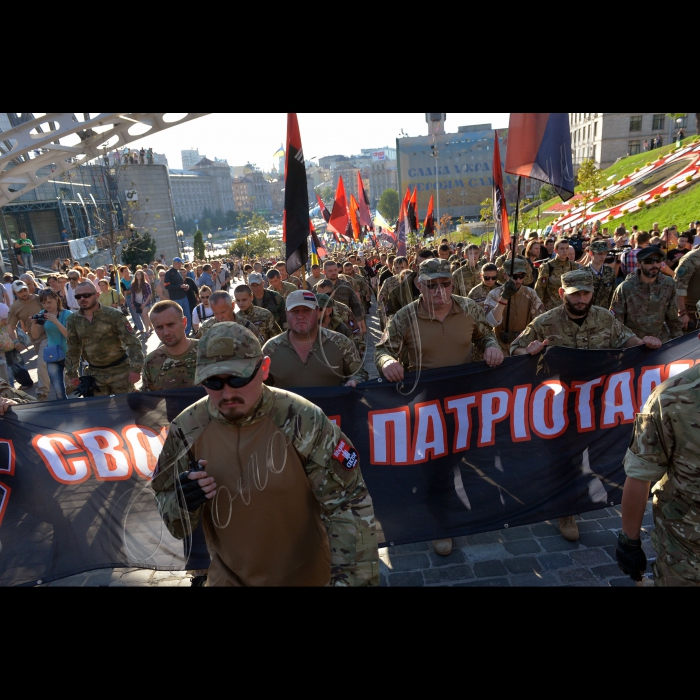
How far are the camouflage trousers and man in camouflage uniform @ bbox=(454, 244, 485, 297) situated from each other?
5684 mm

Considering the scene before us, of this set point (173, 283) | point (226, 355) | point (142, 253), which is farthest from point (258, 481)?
point (142, 253)

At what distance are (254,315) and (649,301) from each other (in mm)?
4628

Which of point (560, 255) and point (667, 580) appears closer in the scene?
point (667, 580)

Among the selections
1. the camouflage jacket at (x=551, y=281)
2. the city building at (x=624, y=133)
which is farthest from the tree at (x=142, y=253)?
the city building at (x=624, y=133)

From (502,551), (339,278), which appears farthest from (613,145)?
(502,551)

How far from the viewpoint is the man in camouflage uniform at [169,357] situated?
15.2 feet

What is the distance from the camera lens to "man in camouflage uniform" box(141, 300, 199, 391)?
4.64 m

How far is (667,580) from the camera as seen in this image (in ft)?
8.24

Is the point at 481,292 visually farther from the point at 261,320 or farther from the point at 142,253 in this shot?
the point at 142,253

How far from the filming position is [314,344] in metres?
4.57

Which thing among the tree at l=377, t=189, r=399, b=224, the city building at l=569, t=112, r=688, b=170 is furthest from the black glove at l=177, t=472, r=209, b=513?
the tree at l=377, t=189, r=399, b=224

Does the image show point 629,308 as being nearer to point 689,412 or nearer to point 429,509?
point 429,509
